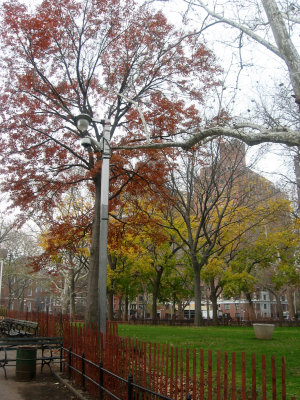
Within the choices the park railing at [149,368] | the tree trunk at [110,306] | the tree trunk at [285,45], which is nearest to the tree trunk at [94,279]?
the park railing at [149,368]

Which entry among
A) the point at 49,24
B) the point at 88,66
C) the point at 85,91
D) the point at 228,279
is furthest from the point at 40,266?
the point at 228,279

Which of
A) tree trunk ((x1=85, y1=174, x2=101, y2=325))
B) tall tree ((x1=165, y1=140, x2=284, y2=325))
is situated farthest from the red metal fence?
tall tree ((x1=165, y1=140, x2=284, y2=325))

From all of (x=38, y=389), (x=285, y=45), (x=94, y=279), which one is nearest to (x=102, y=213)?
(x=38, y=389)

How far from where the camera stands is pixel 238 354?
34.6ft

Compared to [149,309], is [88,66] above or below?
above

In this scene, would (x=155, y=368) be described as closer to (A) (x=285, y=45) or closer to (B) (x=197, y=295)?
(A) (x=285, y=45)

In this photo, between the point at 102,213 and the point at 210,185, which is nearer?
the point at 102,213

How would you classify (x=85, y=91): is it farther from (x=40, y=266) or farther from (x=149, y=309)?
(x=149, y=309)

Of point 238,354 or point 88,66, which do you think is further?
point 88,66

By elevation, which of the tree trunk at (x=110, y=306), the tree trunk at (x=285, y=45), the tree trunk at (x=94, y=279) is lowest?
the tree trunk at (x=110, y=306)

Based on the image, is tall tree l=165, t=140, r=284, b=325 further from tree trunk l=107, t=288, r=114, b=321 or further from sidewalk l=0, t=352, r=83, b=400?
sidewalk l=0, t=352, r=83, b=400

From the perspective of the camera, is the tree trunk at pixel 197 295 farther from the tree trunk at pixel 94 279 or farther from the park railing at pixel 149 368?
the park railing at pixel 149 368

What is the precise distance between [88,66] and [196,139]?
9.22 metres

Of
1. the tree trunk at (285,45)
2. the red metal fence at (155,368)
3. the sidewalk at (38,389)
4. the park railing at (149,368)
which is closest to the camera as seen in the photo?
the red metal fence at (155,368)
